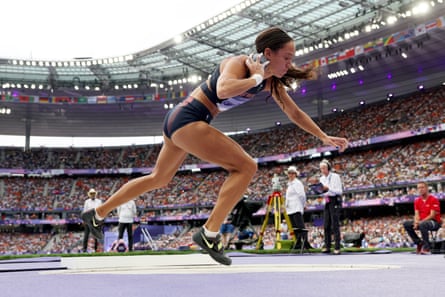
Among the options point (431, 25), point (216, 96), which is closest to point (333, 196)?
point (216, 96)

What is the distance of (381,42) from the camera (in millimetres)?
25047

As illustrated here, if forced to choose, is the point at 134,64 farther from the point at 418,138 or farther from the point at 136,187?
the point at 136,187

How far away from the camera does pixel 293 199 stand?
963 centimetres

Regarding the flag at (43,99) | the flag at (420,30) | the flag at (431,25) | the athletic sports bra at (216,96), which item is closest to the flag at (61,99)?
the flag at (43,99)

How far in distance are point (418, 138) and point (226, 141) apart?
29475 mm

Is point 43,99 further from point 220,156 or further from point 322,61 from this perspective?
point 220,156

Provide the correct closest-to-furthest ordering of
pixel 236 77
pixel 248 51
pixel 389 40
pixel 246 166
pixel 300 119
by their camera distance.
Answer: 1. pixel 236 77
2. pixel 246 166
3. pixel 300 119
4. pixel 389 40
5. pixel 248 51

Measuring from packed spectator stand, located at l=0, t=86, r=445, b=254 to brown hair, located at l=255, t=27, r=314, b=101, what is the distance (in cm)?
1812

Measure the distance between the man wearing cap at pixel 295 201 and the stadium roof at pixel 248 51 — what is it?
1624cm

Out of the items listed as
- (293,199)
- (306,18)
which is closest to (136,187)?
(293,199)

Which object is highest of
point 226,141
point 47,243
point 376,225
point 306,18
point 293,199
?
point 306,18

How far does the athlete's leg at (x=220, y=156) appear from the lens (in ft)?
10.4

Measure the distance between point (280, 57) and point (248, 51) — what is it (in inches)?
1044

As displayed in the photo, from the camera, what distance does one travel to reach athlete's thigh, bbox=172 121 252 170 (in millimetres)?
3162
